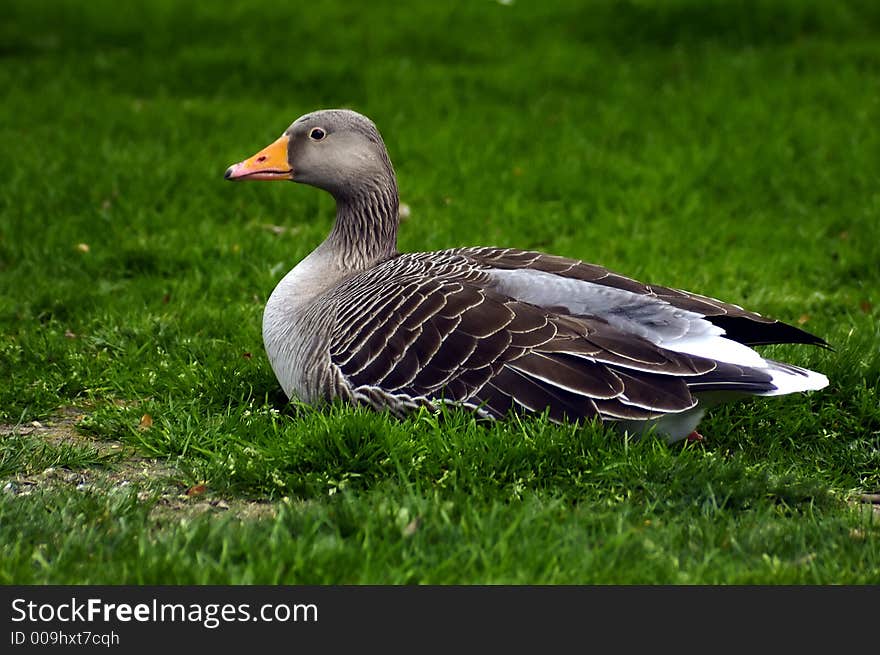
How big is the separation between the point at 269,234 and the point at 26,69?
5851mm

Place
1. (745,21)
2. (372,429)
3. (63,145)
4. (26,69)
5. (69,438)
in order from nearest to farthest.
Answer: (372,429)
(69,438)
(63,145)
(26,69)
(745,21)

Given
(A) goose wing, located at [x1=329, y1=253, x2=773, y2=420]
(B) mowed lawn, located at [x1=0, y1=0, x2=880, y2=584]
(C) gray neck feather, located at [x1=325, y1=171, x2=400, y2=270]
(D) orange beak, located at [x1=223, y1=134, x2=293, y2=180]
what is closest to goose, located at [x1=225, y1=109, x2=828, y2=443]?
(A) goose wing, located at [x1=329, y1=253, x2=773, y2=420]

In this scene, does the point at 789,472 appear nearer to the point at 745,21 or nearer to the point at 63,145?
the point at 63,145

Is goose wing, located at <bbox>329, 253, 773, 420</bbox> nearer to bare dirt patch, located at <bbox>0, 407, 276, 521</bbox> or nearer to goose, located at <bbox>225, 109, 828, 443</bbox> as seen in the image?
goose, located at <bbox>225, 109, 828, 443</bbox>

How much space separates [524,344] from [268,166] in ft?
6.26

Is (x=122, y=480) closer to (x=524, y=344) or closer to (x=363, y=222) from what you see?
(x=524, y=344)

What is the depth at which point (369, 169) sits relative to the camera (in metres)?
5.70

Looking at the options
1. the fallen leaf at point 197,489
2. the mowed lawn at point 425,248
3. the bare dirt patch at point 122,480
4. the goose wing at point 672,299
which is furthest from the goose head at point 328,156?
the fallen leaf at point 197,489

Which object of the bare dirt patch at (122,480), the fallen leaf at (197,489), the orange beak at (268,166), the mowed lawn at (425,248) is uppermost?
the orange beak at (268,166)

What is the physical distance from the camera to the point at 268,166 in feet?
18.5

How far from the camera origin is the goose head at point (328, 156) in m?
5.65

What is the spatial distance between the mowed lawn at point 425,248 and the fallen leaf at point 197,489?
0.06 meters

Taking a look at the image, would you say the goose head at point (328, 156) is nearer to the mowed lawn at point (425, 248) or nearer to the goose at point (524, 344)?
the goose at point (524, 344)
